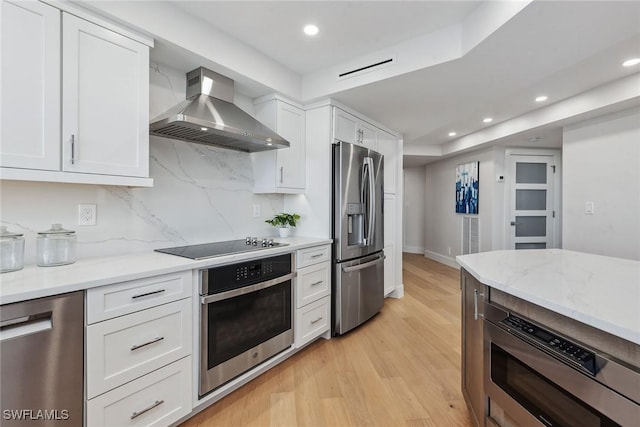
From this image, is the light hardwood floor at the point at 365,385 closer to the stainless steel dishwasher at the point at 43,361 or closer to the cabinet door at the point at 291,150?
the stainless steel dishwasher at the point at 43,361

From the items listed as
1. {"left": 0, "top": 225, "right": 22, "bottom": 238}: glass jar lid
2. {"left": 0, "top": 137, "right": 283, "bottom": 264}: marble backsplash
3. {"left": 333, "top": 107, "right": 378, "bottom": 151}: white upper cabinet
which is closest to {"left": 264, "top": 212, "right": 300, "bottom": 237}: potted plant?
{"left": 0, "top": 137, "right": 283, "bottom": 264}: marble backsplash

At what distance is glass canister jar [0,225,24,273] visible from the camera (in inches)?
52.6

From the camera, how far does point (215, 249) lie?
2062mm

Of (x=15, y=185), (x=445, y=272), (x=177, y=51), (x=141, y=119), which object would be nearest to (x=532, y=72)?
(x=177, y=51)

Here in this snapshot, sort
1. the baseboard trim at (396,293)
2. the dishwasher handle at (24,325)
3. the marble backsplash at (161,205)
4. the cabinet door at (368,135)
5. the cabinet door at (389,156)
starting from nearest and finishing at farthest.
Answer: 1. the dishwasher handle at (24,325)
2. the marble backsplash at (161,205)
3. the cabinet door at (368,135)
4. the cabinet door at (389,156)
5. the baseboard trim at (396,293)

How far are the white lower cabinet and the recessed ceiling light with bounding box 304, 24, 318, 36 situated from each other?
169 centimetres

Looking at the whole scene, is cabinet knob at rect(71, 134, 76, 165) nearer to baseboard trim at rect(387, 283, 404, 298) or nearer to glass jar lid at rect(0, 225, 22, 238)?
glass jar lid at rect(0, 225, 22, 238)

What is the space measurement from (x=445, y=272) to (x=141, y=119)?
546 cm

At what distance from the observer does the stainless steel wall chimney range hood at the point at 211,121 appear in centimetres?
181

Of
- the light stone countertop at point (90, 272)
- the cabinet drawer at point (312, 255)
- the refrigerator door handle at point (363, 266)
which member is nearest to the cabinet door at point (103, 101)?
the light stone countertop at point (90, 272)

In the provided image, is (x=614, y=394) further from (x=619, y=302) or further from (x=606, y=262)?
(x=606, y=262)

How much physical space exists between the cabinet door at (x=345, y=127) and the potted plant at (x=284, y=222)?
0.90m

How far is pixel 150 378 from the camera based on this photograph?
1.46 m

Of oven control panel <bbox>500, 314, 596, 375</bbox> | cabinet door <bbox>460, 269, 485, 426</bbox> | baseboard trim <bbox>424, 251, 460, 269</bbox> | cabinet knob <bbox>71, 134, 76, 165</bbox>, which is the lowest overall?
baseboard trim <bbox>424, 251, 460, 269</bbox>
